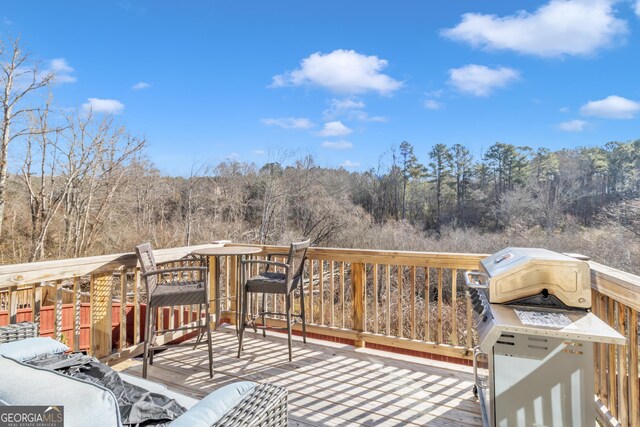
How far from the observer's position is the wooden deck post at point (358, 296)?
3529 millimetres

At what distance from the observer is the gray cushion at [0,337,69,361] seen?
1.42 metres

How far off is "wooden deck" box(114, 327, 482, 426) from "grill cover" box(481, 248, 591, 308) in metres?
1.06

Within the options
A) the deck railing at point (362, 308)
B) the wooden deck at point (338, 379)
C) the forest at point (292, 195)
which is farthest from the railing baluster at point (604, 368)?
the forest at point (292, 195)

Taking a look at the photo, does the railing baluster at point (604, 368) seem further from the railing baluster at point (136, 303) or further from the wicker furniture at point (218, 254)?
the railing baluster at point (136, 303)

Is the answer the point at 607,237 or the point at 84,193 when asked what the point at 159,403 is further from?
the point at 607,237

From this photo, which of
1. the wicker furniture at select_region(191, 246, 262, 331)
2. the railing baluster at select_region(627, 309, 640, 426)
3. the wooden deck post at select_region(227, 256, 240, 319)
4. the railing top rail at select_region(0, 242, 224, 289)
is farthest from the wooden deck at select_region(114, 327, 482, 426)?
the railing top rail at select_region(0, 242, 224, 289)

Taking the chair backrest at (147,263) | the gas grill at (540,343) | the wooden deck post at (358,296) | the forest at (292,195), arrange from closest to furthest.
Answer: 1. the gas grill at (540,343)
2. the chair backrest at (147,263)
3. the wooden deck post at (358,296)
4. the forest at (292,195)

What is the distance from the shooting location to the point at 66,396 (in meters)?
0.79

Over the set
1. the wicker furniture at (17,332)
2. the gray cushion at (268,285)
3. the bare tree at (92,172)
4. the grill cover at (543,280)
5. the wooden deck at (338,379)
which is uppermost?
the bare tree at (92,172)

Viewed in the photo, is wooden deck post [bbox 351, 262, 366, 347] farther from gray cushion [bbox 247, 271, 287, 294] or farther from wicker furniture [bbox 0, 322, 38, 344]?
wicker furniture [bbox 0, 322, 38, 344]

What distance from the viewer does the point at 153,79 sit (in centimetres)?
967

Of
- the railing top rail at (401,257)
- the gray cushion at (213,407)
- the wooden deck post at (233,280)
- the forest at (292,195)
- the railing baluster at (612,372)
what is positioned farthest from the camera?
the forest at (292,195)

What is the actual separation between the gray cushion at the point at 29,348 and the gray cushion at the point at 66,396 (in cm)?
69

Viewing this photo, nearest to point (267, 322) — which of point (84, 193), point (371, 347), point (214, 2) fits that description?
point (371, 347)
